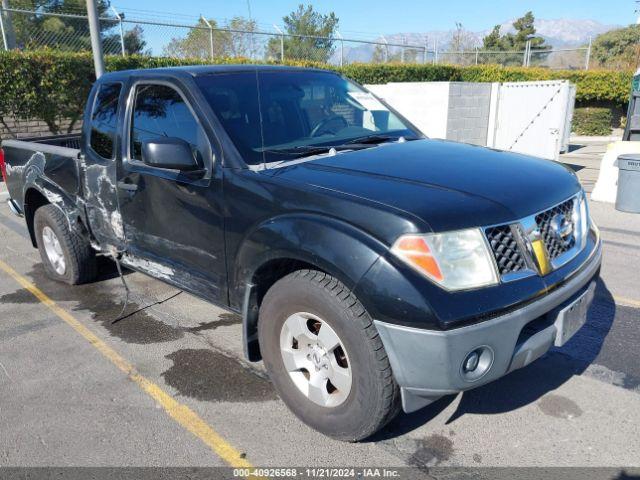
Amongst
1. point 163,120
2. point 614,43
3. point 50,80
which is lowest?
point 163,120

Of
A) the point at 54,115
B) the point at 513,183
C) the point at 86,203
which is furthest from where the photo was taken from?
the point at 54,115

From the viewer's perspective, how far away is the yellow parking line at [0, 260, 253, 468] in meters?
2.74

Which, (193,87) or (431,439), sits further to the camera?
(193,87)

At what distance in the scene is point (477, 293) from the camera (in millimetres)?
2264

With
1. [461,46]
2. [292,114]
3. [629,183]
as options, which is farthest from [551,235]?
[461,46]

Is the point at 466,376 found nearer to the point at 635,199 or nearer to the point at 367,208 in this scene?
the point at 367,208

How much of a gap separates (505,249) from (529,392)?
1276 millimetres

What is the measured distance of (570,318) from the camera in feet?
8.76

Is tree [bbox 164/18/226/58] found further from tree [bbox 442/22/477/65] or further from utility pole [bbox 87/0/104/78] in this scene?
tree [bbox 442/22/477/65]

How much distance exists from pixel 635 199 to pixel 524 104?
4.85m

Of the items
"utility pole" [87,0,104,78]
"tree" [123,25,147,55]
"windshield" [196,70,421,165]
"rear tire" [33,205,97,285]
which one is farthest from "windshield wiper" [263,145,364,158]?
"tree" [123,25,147,55]

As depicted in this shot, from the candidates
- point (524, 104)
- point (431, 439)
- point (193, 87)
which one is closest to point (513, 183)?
point (431, 439)

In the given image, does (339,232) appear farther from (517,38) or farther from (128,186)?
(517,38)

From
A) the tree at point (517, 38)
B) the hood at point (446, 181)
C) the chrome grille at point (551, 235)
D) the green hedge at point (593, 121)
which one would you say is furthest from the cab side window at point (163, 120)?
the tree at point (517, 38)
